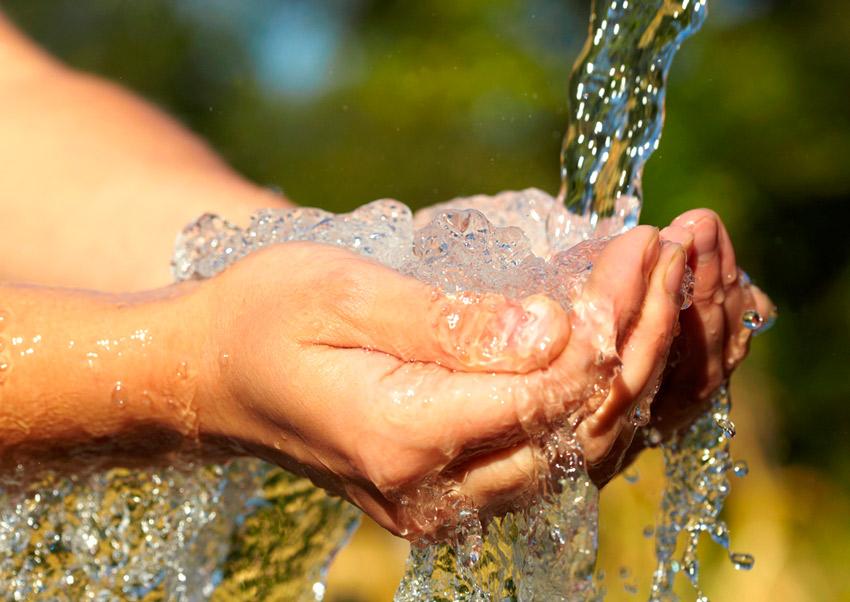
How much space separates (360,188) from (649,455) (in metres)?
2.04

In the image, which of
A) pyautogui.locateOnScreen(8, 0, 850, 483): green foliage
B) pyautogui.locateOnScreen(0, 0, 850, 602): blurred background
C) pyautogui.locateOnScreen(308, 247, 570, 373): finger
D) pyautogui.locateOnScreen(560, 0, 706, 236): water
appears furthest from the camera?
pyautogui.locateOnScreen(8, 0, 850, 483): green foliage

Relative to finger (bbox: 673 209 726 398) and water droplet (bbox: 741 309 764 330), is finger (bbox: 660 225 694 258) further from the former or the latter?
water droplet (bbox: 741 309 764 330)

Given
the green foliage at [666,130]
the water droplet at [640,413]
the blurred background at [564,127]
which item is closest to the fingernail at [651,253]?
the water droplet at [640,413]

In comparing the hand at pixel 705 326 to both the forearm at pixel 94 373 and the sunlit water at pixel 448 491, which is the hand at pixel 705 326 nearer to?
the sunlit water at pixel 448 491

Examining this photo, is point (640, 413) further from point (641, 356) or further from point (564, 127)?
point (564, 127)

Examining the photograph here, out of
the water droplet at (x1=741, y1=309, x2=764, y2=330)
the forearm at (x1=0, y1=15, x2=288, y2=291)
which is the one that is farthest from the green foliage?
the water droplet at (x1=741, y1=309, x2=764, y2=330)

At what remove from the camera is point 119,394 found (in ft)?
3.54

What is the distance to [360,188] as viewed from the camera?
439 centimetres

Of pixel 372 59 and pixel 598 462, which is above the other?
pixel 372 59

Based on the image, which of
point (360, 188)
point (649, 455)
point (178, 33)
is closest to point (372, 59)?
point (360, 188)

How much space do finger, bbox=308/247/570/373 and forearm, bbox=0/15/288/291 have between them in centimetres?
59

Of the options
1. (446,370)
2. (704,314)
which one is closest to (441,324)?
(446,370)

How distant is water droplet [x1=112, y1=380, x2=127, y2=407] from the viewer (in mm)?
1076

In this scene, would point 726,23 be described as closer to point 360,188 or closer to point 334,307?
point 360,188
